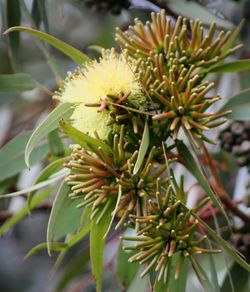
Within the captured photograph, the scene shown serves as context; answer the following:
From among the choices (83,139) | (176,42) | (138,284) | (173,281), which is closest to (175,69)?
(176,42)

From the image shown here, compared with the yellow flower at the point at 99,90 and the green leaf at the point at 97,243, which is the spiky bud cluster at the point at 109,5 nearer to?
the yellow flower at the point at 99,90

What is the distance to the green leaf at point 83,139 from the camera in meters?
0.95

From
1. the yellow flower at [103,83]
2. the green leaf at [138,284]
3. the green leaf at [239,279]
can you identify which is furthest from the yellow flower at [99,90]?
the green leaf at [239,279]

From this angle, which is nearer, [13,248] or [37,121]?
[37,121]

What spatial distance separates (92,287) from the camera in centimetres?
204

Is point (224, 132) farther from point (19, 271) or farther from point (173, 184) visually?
point (19, 271)

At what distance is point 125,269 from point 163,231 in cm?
43

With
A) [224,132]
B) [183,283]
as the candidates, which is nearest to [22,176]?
[224,132]

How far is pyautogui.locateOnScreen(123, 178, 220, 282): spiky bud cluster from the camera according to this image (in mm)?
938

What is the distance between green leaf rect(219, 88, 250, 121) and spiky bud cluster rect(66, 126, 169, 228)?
0.21 meters

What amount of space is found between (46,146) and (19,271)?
144 cm

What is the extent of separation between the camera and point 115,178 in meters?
0.97

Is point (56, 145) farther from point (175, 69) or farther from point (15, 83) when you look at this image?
point (175, 69)

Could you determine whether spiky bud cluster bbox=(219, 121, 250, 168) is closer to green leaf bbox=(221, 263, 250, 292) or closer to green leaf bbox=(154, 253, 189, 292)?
green leaf bbox=(221, 263, 250, 292)
